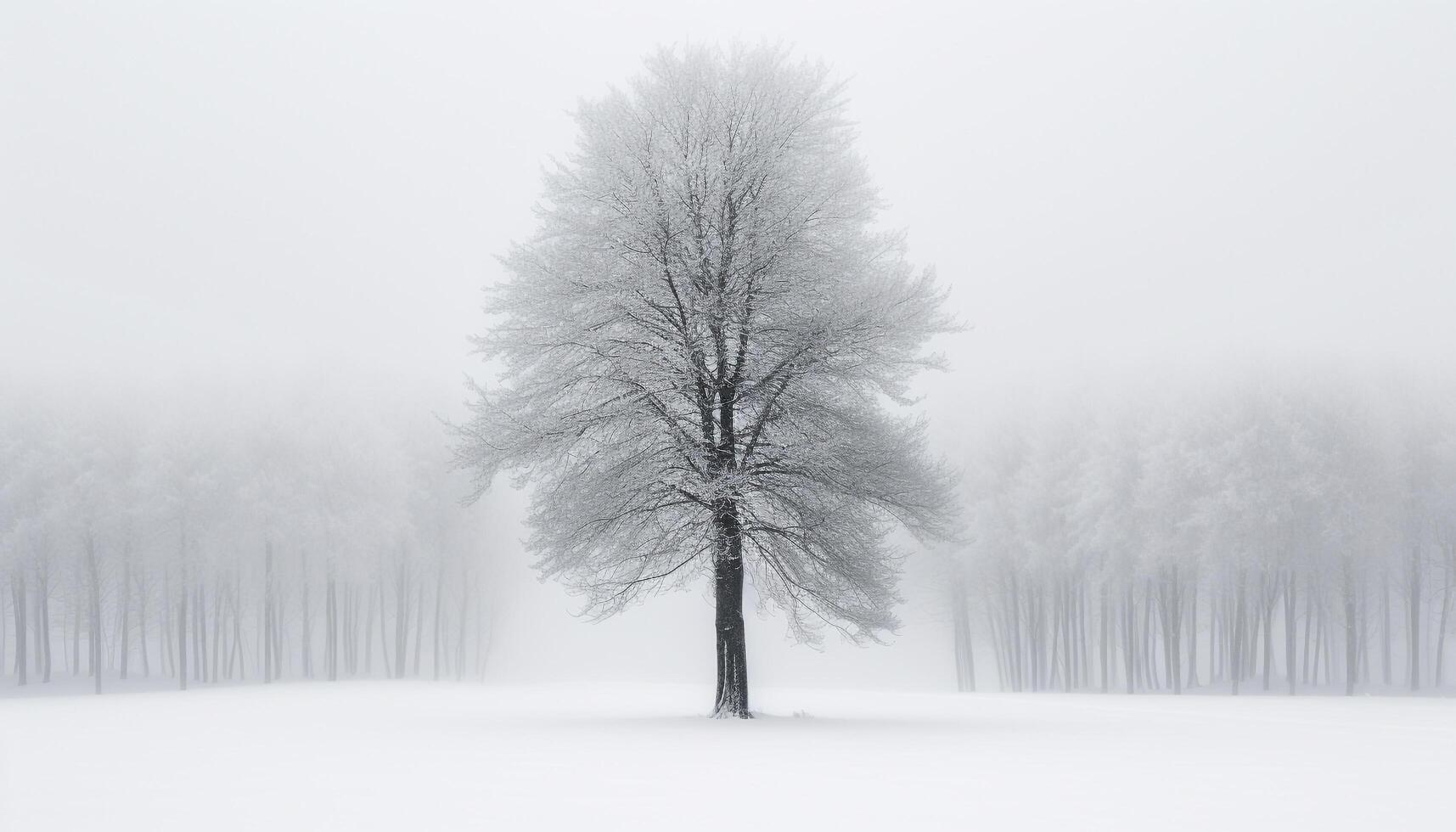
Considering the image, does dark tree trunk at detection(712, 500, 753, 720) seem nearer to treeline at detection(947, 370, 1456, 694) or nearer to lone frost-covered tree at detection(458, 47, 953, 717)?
lone frost-covered tree at detection(458, 47, 953, 717)

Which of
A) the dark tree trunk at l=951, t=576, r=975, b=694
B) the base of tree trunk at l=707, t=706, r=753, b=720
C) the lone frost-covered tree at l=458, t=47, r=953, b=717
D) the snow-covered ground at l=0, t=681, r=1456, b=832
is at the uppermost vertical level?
the lone frost-covered tree at l=458, t=47, r=953, b=717

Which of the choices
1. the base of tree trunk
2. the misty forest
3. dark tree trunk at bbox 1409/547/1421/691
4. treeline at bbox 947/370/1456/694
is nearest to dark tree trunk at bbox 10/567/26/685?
the misty forest

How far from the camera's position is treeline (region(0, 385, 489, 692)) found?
136 feet

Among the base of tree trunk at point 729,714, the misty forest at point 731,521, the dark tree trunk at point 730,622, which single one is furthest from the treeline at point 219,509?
the base of tree trunk at point 729,714

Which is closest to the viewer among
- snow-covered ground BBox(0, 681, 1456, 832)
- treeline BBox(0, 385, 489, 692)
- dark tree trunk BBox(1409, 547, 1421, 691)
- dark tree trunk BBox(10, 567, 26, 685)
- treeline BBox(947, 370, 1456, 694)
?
snow-covered ground BBox(0, 681, 1456, 832)

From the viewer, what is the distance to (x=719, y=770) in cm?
1273

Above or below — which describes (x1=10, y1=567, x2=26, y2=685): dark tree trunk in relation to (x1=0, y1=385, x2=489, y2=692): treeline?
below

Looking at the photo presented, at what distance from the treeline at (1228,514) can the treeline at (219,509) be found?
24.2m

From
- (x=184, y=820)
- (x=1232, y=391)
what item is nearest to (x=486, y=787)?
(x=184, y=820)

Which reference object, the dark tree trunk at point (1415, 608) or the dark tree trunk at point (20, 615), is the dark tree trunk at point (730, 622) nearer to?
the dark tree trunk at point (1415, 608)

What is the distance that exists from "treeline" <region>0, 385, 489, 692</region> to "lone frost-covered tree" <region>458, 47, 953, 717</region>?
58.1ft

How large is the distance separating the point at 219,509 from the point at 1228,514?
37334 mm

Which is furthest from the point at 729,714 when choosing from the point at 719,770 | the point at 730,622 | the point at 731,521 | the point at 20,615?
the point at 20,615

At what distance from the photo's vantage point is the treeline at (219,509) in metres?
41.5
